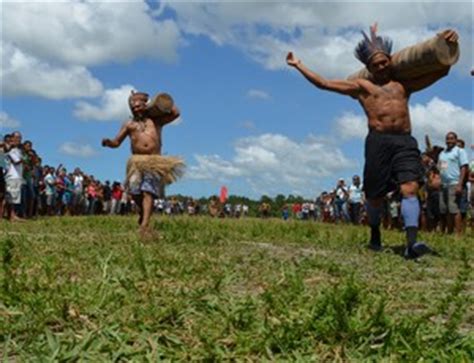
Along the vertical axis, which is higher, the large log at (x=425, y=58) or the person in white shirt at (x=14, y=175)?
the large log at (x=425, y=58)

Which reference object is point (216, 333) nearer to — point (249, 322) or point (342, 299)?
point (249, 322)

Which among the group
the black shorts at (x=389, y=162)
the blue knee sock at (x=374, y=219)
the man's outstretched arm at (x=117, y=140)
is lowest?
the blue knee sock at (x=374, y=219)

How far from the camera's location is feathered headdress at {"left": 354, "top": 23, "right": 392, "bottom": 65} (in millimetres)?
6996

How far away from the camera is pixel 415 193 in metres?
6.66

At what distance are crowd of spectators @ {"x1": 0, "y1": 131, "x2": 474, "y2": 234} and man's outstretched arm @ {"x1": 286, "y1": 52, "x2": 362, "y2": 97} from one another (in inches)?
42.7

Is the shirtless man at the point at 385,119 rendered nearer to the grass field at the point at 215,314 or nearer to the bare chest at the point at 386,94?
the bare chest at the point at 386,94

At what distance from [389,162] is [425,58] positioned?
3.37 ft

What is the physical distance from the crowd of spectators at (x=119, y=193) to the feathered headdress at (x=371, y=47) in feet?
4.22

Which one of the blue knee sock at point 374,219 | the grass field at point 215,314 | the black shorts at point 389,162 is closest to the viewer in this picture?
the grass field at point 215,314

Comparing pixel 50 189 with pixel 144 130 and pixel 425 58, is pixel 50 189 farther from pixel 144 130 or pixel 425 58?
pixel 425 58

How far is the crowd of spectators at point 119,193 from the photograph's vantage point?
11820 mm

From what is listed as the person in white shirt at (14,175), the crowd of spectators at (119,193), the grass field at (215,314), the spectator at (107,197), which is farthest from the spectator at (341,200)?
the grass field at (215,314)

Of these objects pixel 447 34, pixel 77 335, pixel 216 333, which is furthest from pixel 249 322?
pixel 447 34

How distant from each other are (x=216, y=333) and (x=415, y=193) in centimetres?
434
